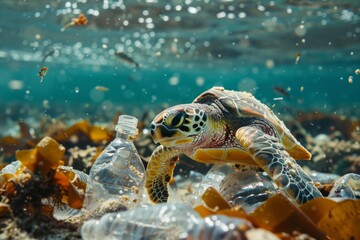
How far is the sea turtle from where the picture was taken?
2.77 m

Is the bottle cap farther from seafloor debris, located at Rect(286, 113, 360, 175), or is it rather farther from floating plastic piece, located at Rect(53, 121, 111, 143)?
seafloor debris, located at Rect(286, 113, 360, 175)

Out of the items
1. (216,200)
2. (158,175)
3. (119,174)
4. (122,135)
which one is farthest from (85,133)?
(216,200)

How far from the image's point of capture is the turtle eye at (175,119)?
321 centimetres

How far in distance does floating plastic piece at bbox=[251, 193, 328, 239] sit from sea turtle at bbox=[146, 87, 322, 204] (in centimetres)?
Result: 52

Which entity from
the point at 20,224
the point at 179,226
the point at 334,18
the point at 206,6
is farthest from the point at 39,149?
the point at 334,18

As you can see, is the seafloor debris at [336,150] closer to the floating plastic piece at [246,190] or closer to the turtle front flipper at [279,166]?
the turtle front flipper at [279,166]

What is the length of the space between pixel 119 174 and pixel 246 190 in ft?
3.60

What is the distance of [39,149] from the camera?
2418 millimetres

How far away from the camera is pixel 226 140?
3.66 meters

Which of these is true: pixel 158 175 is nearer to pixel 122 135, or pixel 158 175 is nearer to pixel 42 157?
pixel 122 135

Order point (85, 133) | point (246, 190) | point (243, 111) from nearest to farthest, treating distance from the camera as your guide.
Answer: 1. point (246, 190)
2. point (243, 111)
3. point (85, 133)

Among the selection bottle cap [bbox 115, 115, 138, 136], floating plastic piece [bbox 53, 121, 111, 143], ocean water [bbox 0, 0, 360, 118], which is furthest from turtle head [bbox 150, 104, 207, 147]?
ocean water [bbox 0, 0, 360, 118]

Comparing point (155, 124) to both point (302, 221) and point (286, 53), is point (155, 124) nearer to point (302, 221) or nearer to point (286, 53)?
point (302, 221)

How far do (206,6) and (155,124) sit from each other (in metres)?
13.6
